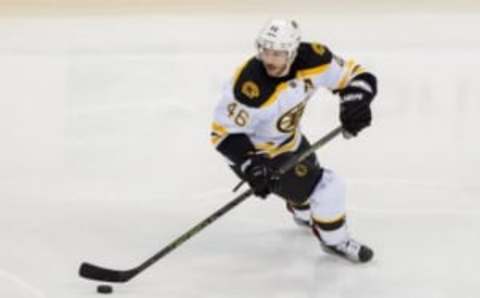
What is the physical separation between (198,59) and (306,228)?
69.1 inches

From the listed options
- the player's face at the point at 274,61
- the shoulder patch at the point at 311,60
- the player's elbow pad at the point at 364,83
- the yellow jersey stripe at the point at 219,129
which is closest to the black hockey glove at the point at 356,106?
the player's elbow pad at the point at 364,83

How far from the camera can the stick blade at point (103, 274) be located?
3094 mm

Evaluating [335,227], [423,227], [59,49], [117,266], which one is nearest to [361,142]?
[423,227]

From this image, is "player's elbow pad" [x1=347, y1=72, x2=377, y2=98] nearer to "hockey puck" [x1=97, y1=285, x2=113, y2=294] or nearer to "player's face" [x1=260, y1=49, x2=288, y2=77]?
"player's face" [x1=260, y1=49, x2=288, y2=77]

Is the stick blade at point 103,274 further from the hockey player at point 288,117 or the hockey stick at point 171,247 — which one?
the hockey player at point 288,117

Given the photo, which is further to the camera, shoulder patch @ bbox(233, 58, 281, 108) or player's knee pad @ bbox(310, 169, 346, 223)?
player's knee pad @ bbox(310, 169, 346, 223)

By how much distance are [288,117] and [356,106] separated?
0.69 feet

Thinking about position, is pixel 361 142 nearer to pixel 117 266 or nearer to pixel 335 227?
pixel 335 227

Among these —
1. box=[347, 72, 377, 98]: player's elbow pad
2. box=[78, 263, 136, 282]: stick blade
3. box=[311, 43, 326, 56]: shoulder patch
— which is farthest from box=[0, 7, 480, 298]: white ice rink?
box=[311, 43, 326, 56]: shoulder patch

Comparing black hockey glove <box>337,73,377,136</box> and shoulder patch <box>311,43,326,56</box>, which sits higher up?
shoulder patch <box>311,43,326,56</box>

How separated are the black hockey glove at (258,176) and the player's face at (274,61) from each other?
25cm

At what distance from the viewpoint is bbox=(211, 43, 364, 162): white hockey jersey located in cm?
296

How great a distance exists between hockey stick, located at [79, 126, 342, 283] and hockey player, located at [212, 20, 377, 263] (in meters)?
0.06

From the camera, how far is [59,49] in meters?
5.29
